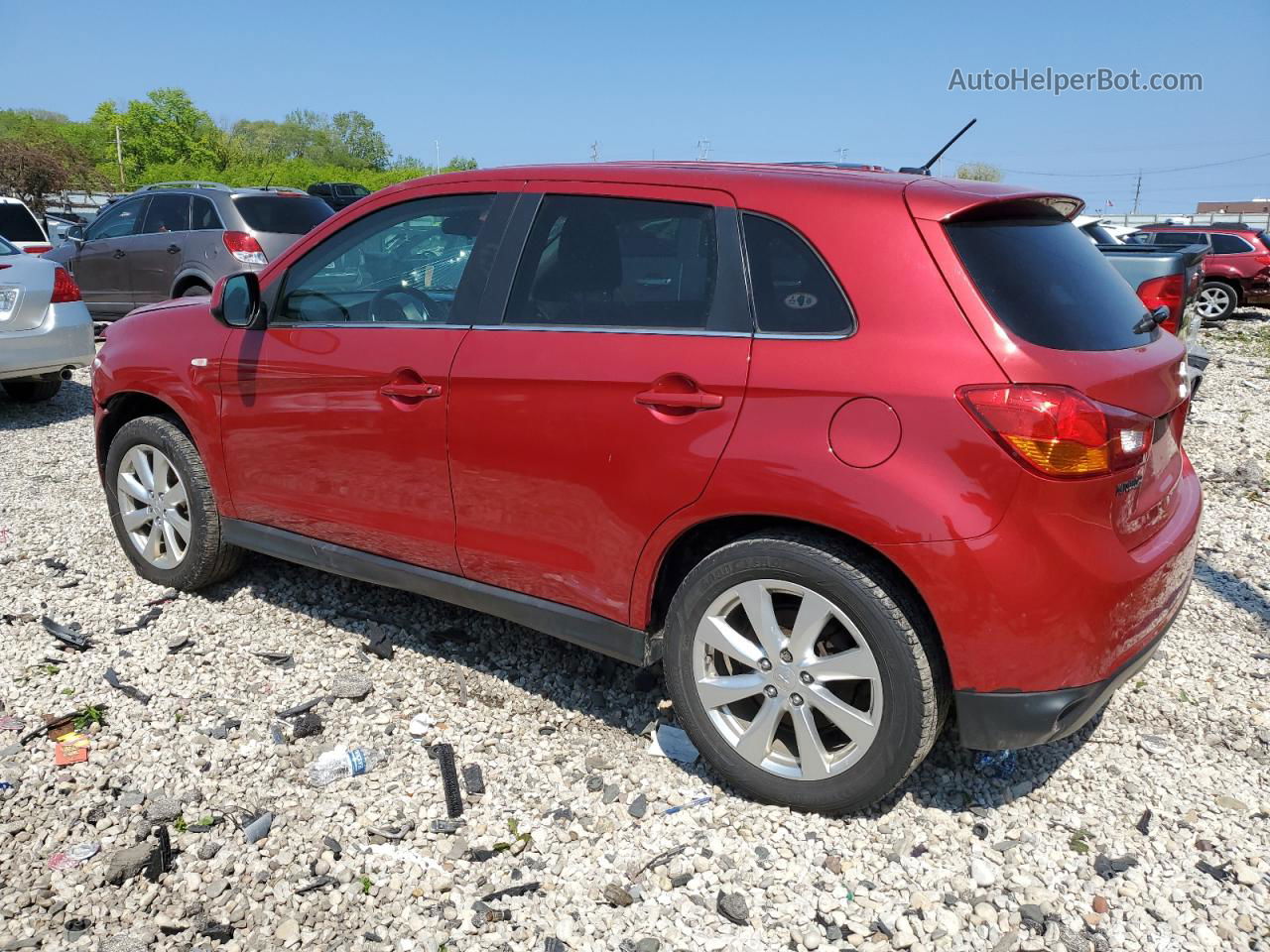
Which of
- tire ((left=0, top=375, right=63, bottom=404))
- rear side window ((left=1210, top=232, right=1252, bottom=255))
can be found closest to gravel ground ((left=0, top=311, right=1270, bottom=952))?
tire ((left=0, top=375, right=63, bottom=404))

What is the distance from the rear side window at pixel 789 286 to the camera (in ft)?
9.09

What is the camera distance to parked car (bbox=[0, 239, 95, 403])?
317 inches

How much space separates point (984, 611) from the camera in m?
2.59

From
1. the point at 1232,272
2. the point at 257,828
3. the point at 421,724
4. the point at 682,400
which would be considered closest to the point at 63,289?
the point at 421,724

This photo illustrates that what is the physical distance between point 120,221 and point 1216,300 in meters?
18.7

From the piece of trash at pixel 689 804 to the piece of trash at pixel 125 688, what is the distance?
201 centimetres

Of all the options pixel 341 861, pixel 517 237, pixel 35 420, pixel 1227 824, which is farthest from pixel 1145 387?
pixel 35 420

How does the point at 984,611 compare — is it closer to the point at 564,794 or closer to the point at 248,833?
the point at 564,794

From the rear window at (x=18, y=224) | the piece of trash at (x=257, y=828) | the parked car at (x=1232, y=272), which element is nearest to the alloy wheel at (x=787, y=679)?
the piece of trash at (x=257, y=828)

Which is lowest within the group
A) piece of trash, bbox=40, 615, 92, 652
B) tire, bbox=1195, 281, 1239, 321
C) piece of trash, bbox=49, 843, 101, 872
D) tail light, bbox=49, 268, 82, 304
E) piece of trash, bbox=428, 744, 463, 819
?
tire, bbox=1195, 281, 1239, 321

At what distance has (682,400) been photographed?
289 cm

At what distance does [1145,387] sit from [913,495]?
2.54ft

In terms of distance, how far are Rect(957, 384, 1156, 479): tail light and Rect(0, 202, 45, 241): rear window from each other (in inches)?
531

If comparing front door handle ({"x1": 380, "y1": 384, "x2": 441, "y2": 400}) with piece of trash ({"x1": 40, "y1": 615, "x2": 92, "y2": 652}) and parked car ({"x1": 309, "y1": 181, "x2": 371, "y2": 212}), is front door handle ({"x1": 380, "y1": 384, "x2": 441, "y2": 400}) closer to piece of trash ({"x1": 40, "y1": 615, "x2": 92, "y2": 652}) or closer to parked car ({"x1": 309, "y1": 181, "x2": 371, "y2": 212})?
piece of trash ({"x1": 40, "y1": 615, "x2": 92, "y2": 652})
